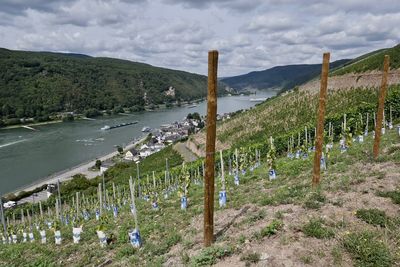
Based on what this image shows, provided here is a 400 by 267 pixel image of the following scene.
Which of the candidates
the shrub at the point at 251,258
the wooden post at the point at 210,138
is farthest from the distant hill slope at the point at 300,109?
the shrub at the point at 251,258

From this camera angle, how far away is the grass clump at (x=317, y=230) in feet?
22.7

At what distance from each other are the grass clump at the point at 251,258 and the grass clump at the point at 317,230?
1256 millimetres

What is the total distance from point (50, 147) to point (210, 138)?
3755 inches

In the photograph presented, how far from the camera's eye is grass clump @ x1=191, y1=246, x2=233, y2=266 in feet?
22.3

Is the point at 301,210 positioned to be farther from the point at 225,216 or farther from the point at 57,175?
the point at 57,175

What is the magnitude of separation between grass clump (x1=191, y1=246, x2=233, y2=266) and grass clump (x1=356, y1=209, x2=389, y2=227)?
9.92ft

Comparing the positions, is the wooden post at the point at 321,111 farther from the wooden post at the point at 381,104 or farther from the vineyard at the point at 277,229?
the wooden post at the point at 381,104

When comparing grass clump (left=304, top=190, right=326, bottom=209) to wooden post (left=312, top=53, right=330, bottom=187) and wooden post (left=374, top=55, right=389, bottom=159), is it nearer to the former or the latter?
wooden post (left=312, top=53, right=330, bottom=187)

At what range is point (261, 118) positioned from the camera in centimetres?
6512

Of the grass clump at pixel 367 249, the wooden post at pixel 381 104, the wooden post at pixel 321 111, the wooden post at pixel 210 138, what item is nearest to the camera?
the grass clump at pixel 367 249

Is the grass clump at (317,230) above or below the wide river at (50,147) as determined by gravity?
above

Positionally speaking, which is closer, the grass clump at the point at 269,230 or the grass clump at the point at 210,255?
the grass clump at the point at 210,255

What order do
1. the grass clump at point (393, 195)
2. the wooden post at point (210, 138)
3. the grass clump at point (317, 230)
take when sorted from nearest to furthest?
the wooden post at point (210, 138) → the grass clump at point (317, 230) → the grass clump at point (393, 195)

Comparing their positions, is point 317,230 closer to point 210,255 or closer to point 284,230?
point 284,230
